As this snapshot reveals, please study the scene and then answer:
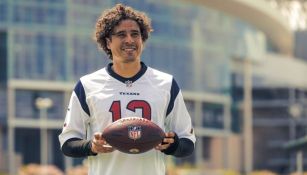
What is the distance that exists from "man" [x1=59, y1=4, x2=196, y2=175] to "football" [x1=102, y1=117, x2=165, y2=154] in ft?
0.59

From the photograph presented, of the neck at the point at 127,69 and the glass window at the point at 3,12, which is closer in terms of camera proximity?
the neck at the point at 127,69

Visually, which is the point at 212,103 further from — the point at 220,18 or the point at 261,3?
the point at 261,3

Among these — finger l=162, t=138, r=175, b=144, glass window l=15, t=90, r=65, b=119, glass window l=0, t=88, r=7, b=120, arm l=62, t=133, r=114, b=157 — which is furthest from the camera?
glass window l=0, t=88, r=7, b=120

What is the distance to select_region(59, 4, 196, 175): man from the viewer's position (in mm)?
7023

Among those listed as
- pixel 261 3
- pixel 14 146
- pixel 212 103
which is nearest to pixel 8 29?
pixel 14 146

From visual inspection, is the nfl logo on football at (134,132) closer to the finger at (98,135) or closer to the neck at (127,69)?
the finger at (98,135)

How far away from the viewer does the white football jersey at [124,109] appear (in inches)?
277

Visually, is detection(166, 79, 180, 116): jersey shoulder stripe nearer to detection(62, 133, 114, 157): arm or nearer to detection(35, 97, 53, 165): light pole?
detection(62, 133, 114, 157): arm

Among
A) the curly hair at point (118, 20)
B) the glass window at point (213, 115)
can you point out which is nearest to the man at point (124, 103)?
the curly hair at point (118, 20)

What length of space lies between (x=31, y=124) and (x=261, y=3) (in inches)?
1096

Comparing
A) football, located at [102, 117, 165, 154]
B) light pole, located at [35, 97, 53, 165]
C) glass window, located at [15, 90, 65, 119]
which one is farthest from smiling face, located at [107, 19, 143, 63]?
glass window, located at [15, 90, 65, 119]

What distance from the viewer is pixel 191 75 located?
76500 mm

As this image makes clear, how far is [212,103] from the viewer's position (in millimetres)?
78312

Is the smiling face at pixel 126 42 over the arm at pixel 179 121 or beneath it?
over
